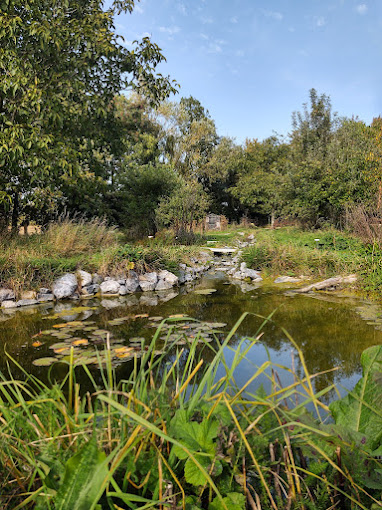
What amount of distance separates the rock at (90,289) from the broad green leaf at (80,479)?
6.06 m

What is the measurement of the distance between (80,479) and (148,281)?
647 cm

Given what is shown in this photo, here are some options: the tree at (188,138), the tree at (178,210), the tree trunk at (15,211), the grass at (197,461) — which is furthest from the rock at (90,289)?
the tree at (188,138)

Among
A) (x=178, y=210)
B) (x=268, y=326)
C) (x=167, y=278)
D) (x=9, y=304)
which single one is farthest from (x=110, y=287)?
(x=178, y=210)

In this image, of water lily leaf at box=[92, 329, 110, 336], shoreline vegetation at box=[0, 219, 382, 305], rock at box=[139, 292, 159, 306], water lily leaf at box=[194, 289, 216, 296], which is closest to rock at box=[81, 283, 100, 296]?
shoreline vegetation at box=[0, 219, 382, 305]

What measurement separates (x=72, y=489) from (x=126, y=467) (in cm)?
34

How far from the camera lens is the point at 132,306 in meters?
5.80

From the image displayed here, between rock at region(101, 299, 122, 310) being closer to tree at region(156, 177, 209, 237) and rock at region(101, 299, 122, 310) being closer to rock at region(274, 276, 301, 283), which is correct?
rock at region(274, 276, 301, 283)

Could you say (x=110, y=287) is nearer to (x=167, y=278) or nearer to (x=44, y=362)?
(x=167, y=278)

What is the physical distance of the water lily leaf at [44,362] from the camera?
10.7ft

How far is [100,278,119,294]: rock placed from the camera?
6809 mm

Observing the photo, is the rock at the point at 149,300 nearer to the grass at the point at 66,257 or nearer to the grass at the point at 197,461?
the grass at the point at 66,257

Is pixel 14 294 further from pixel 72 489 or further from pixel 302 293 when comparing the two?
pixel 72 489

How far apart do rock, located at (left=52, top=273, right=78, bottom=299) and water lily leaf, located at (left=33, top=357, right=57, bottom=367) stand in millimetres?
3144

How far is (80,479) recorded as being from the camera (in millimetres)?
859
